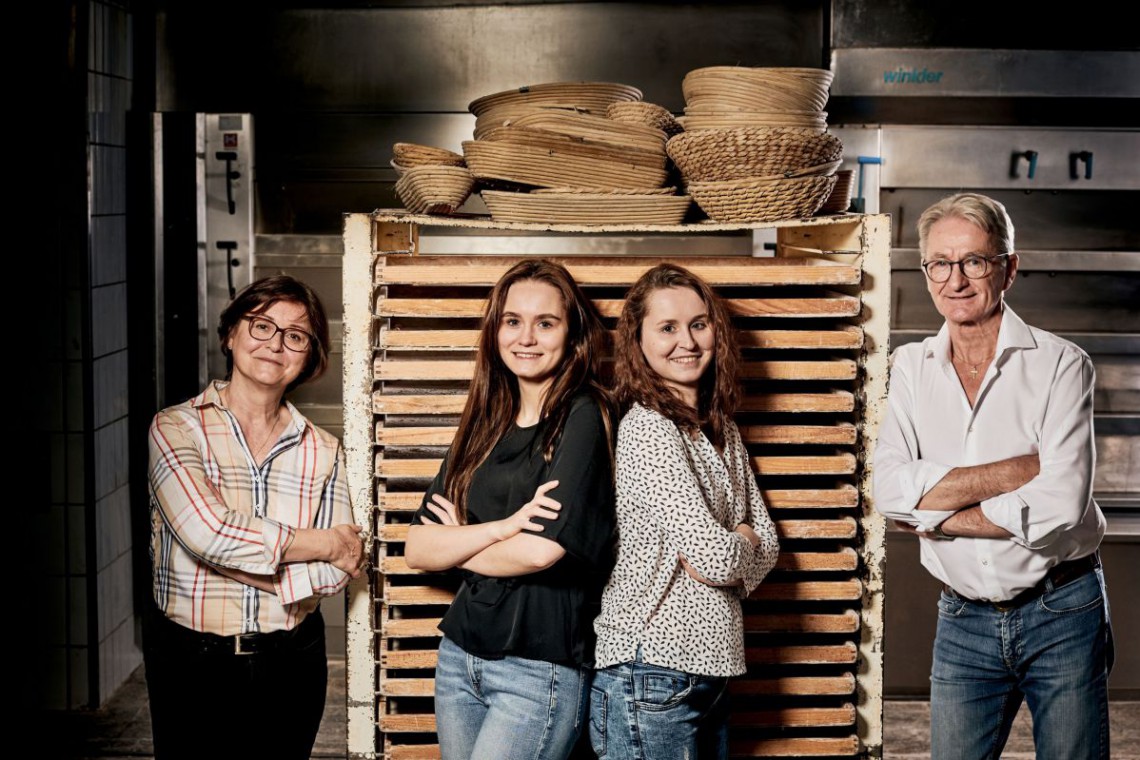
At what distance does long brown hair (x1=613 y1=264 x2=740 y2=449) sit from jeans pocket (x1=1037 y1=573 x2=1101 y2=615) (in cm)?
80

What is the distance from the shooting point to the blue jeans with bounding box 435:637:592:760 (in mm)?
2426

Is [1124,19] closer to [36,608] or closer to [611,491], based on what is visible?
[611,491]

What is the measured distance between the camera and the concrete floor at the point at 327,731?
420 centimetres

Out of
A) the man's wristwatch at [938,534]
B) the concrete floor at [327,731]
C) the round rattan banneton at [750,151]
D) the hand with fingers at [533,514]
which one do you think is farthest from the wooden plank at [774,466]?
the concrete floor at [327,731]

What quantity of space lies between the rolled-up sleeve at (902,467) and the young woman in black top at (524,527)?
0.70 m

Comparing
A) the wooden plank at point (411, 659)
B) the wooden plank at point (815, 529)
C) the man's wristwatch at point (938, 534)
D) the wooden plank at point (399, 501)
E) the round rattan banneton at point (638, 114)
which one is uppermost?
the round rattan banneton at point (638, 114)

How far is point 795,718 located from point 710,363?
0.93 meters

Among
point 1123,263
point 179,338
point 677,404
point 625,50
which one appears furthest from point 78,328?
point 1123,263

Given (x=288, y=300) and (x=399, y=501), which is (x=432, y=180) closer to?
(x=288, y=300)

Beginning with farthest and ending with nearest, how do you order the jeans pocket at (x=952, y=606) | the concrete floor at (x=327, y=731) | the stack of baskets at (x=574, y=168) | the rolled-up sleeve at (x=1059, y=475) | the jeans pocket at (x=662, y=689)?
the concrete floor at (x=327, y=731) < the stack of baskets at (x=574, y=168) < the jeans pocket at (x=952, y=606) < the rolled-up sleeve at (x=1059, y=475) < the jeans pocket at (x=662, y=689)

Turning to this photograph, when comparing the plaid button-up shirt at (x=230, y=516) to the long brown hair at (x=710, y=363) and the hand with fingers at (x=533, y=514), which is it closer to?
the hand with fingers at (x=533, y=514)

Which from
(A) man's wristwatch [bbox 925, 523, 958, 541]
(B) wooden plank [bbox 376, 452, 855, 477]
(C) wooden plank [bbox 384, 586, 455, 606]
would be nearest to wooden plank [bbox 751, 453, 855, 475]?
(B) wooden plank [bbox 376, 452, 855, 477]

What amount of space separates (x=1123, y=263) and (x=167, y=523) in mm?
3776

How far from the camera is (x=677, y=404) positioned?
2.49m
